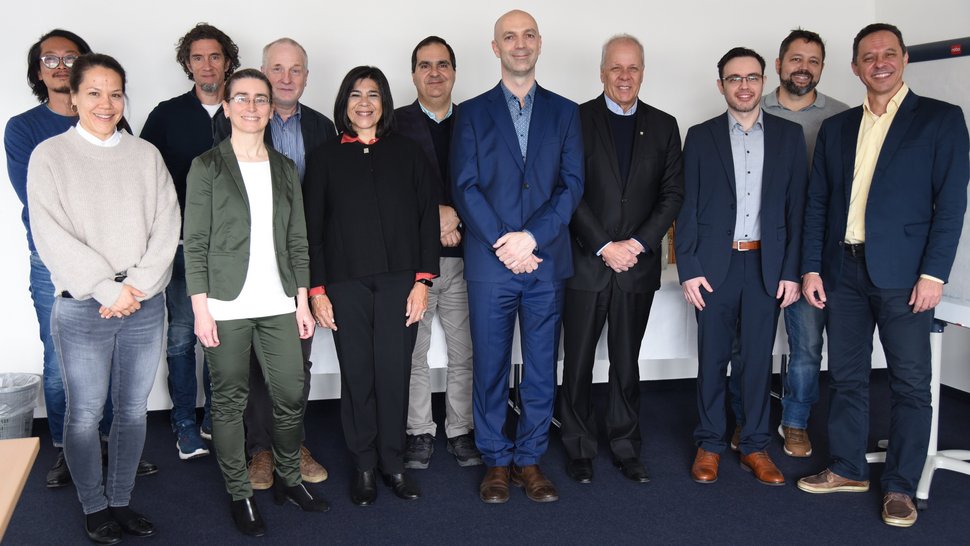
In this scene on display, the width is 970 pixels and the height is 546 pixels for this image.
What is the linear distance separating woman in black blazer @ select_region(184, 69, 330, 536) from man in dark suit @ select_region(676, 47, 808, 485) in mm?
1651

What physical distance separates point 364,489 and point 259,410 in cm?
63

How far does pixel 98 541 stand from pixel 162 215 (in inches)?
48.2

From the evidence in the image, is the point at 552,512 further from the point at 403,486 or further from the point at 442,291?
the point at 442,291

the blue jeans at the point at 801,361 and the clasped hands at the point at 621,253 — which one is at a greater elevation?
the clasped hands at the point at 621,253

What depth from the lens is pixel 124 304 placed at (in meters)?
2.56

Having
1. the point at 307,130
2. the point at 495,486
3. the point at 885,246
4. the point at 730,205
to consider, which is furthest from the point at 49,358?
the point at 885,246

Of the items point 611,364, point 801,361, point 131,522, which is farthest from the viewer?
point 801,361

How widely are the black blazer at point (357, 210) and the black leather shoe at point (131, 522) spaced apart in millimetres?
1087

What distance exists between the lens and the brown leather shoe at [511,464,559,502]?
10.1 feet

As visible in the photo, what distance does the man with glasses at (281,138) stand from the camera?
321 cm

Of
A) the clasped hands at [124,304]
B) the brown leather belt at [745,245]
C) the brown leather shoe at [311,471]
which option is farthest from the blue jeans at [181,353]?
the brown leather belt at [745,245]

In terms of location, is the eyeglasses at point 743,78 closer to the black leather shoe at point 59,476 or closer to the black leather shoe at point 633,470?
the black leather shoe at point 633,470

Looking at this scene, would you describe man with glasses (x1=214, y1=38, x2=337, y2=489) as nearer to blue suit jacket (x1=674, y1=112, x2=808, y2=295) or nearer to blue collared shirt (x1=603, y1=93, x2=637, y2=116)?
blue collared shirt (x1=603, y1=93, x2=637, y2=116)

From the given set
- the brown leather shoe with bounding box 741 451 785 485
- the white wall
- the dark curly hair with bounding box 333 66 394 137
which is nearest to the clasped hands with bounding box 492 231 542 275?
the dark curly hair with bounding box 333 66 394 137
